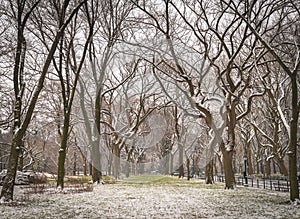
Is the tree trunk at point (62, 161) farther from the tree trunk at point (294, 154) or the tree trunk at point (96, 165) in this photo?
the tree trunk at point (294, 154)

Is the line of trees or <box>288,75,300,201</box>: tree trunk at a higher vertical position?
the line of trees

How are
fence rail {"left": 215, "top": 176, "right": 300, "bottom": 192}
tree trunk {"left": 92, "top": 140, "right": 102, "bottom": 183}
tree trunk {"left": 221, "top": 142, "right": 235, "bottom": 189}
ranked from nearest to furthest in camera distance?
tree trunk {"left": 221, "top": 142, "right": 235, "bottom": 189} < fence rail {"left": 215, "top": 176, "right": 300, "bottom": 192} < tree trunk {"left": 92, "top": 140, "right": 102, "bottom": 183}

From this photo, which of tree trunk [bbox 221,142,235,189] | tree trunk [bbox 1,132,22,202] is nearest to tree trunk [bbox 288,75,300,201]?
tree trunk [bbox 221,142,235,189]

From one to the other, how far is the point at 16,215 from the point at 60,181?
30.1ft

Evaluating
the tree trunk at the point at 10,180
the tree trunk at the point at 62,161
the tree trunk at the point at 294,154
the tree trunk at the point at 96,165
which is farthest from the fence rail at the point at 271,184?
the tree trunk at the point at 10,180

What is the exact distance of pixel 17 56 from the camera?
14289 mm

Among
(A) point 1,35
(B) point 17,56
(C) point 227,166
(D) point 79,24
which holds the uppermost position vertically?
(D) point 79,24

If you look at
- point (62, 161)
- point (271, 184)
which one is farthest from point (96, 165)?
point (271, 184)

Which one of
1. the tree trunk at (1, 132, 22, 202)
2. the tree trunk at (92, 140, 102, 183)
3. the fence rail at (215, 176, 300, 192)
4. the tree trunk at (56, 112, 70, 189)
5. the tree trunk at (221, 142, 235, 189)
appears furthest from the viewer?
the tree trunk at (92, 140, 102, 183)

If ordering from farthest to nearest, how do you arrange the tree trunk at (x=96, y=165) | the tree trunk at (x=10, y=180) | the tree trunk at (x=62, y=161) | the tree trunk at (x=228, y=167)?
the tree trunk at (x=96, y=165) < the tree trunk at (x=228, y=167) < the tree trunk at (x=62, y=161) < the tree trunk at (x=10, y=180)

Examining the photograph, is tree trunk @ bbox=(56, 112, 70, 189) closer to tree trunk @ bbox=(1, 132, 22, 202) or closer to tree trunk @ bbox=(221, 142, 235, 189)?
tree trunk @ bbox=(1, 132, 22, 202)

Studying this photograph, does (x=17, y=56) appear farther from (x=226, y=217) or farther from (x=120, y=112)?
(x=120, y=112)

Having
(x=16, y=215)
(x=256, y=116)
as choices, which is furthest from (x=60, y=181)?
(x=256, y=116)

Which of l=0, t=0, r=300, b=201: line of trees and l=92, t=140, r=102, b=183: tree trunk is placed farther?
l=92, t=140, r=102, b=183: tree trunk
